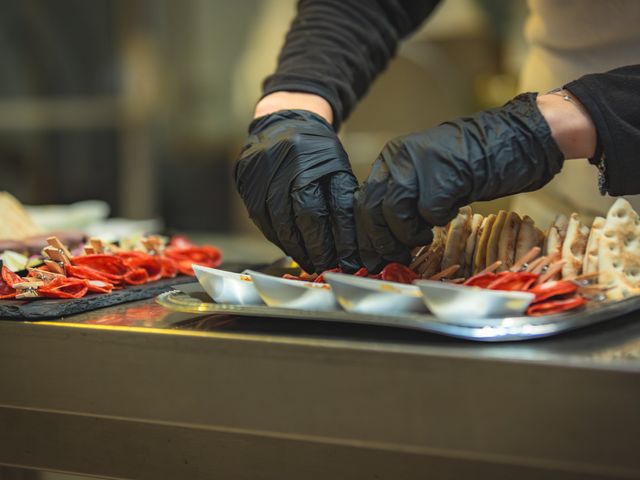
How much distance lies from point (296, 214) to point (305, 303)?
0.18m

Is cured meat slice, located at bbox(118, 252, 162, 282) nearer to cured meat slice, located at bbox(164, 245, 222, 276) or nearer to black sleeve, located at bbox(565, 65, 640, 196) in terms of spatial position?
cured meat slice, located at bbox(164, 245, 222, 276)

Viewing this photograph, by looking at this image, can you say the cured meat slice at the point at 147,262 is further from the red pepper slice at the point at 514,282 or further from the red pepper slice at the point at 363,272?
the red pepper slice at the point at 514,282

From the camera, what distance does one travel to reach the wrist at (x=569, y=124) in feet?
2.72

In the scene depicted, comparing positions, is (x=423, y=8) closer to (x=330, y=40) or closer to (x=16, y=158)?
(x=330, y=40)

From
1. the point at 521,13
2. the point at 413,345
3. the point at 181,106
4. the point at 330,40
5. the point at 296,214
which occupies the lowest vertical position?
the point at 413,345

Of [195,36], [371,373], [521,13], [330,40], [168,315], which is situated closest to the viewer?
[371,373]

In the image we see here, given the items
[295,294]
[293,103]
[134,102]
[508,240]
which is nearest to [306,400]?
[295,294]

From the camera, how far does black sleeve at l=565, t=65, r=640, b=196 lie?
833 mm

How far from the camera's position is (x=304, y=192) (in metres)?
0.91

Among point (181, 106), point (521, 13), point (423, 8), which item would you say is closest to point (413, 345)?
point (423, 8)

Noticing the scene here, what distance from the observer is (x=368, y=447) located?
0.70 m

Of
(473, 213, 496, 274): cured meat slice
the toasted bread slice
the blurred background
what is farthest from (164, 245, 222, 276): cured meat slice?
the blurred background

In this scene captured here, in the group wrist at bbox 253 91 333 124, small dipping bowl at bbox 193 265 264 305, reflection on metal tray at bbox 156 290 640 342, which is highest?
wrist at bbox 253 91 333 124

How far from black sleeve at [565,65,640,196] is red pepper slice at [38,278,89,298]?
0.66 m
